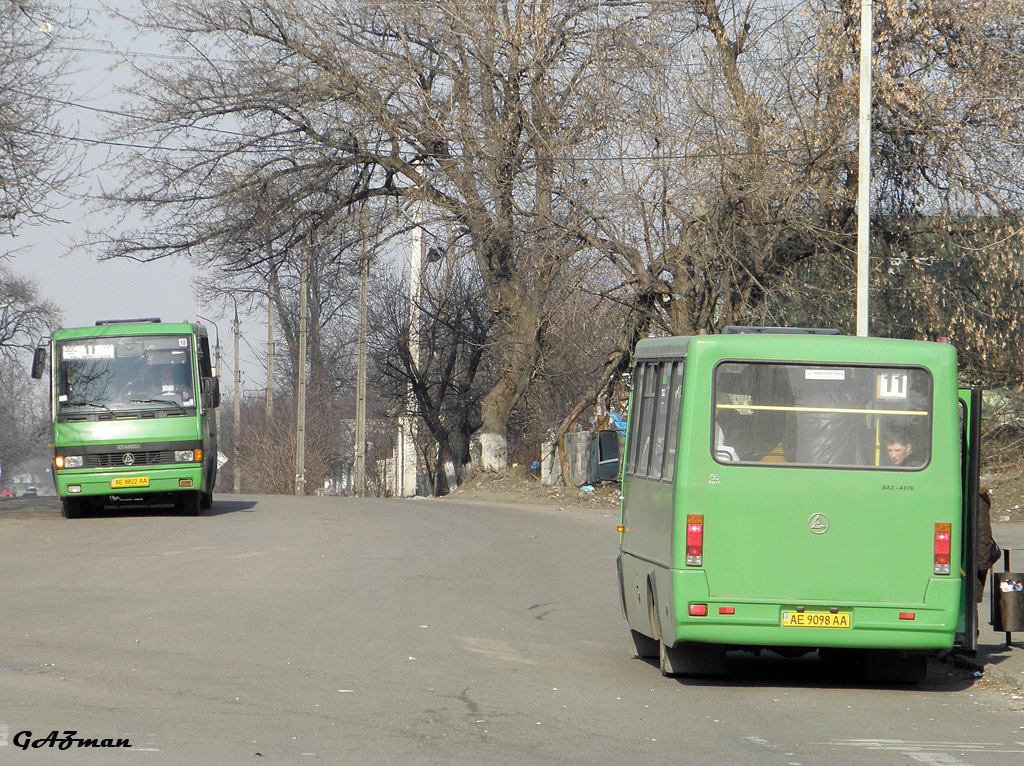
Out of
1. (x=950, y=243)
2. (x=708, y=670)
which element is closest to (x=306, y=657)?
(x=708, y=670)

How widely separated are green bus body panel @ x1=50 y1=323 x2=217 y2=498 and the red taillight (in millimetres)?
14939

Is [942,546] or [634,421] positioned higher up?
[634,421]

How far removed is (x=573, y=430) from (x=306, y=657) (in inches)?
917

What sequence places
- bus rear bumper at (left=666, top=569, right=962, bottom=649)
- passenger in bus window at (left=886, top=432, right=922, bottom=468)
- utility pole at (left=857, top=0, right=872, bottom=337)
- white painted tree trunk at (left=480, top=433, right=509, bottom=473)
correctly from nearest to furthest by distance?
bus rear bumper at (left=666, top=569, right=962, bottom=649) < passenger in bus window at (left=886, top=432, right=922, bottom=468) < utility pole at (left=857, top=0, right=872, bottom=337) < white painted tree trunk at (left=480, top=433, right=509, bottom=473)

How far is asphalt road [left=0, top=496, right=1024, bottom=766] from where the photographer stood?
22.5ft

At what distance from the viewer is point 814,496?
8.79 metres

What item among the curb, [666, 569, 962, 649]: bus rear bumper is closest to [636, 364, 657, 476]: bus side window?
[666, 569, 962, 649]: bus rear bumper

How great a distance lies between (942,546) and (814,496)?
2.99 ft

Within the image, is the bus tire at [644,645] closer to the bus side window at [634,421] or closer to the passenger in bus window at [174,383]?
the bus side window at [634,421]

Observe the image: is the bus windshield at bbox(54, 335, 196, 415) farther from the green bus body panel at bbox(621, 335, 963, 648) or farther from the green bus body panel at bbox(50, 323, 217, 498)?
the green bus body panel at bbox(621, 335, 963, 648)

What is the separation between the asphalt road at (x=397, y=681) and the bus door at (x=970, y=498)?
0.56m

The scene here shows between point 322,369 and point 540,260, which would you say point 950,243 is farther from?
point 322,369

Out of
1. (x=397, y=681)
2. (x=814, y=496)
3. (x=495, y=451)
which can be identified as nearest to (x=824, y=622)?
(x=814, y=496)

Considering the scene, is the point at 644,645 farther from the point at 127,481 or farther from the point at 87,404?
the point at 87,404
